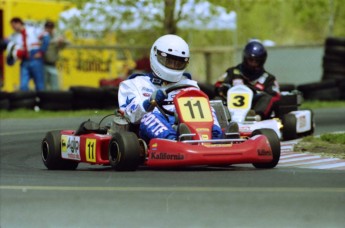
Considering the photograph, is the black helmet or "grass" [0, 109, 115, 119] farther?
"grass" [0, 109, 115, 119]

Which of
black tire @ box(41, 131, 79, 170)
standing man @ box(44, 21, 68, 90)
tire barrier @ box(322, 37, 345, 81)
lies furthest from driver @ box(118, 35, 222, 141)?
tire barrier @ box(322, 37, 345, 81)

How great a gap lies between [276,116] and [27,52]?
683cm

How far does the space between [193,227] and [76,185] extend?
1629 millimetres

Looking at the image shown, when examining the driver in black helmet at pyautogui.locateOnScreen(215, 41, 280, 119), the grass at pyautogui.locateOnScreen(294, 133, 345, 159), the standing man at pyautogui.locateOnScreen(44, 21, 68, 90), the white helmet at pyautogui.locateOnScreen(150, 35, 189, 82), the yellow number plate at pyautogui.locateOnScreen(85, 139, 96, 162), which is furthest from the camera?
the standing man at pyautogui.locateOnScreen(44, 21, 68, 90)

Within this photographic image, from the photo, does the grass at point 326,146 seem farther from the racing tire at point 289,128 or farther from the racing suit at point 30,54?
the racing suit at point 30,54

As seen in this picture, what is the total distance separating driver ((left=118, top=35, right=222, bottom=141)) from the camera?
337 inches

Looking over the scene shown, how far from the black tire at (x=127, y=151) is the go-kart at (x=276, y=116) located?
376 centimetres

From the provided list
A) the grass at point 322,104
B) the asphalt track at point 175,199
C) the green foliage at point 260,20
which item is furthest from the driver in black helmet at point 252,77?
the green foliage at point 260,20

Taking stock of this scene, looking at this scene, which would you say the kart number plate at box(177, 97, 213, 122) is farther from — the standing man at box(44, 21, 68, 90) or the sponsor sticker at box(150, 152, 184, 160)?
the standing man at box(44, 21, 68, 90)

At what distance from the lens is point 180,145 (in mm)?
7902

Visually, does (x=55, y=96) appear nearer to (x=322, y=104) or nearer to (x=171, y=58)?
(x=322, y=104)

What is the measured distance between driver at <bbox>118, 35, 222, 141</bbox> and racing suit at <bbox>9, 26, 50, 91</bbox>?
9420 mm

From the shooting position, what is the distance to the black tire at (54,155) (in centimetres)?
910

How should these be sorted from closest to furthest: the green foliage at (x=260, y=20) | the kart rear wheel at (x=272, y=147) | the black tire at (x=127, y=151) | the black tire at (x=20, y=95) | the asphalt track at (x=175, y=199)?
the asphalt track at (x=175, y=199) → the black tire at (x=127, y=151) → the kart rear wheel at (x=272, y=147) → the black tire at (x=20, y=95) → the green foliage at (x=260, y=20)
